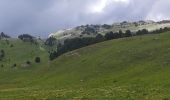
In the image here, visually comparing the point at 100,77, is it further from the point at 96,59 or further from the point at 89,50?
the point at 89,50

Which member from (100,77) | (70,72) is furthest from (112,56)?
(100,77)

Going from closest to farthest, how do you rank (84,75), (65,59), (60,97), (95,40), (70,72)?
1. (60,97)
2. (84,75)
3. (70,72)
4. (65,59)
5. (95,40)

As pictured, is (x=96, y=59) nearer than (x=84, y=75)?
No

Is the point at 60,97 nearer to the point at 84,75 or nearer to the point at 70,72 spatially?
the point at 84,75

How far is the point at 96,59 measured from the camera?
359 ft

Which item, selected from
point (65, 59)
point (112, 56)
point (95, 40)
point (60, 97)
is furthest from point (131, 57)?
point (95, 40)

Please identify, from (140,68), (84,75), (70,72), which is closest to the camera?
(140,68)

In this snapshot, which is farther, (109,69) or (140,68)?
(109,69)

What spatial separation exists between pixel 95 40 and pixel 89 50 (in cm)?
5925

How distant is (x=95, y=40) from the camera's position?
627 ft

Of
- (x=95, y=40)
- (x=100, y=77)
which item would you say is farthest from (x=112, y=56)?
(x=95, y=40)

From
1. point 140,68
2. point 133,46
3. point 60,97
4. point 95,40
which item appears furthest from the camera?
point 95,40

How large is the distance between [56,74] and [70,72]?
23.4 feet

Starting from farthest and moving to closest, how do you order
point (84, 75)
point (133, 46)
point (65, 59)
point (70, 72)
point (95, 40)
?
1. point (95, 40)
2. point (65, 59)
3. point (133, 46)
4. point (70, 72)
5. point (84, 75)
